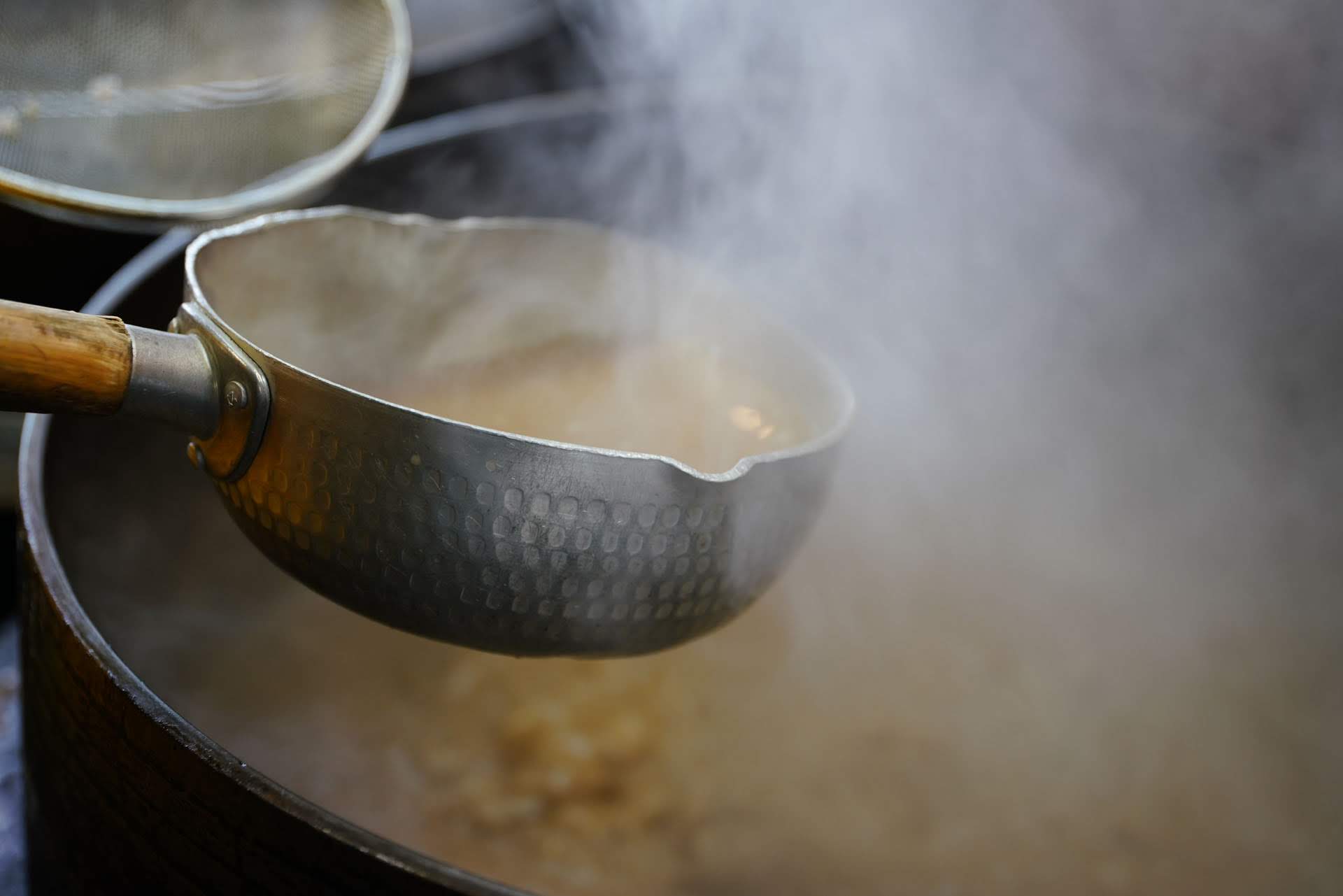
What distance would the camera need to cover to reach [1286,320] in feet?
3.78

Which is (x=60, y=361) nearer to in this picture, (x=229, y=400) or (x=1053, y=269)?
(x=229, y=400)

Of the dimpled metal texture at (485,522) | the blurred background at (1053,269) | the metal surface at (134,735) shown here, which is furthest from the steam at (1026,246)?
the dimpled metal texture at (485,522)

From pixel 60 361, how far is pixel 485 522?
0.61ft

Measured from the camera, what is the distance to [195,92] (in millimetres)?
1021

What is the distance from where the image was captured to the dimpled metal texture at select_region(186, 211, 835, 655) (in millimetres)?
509

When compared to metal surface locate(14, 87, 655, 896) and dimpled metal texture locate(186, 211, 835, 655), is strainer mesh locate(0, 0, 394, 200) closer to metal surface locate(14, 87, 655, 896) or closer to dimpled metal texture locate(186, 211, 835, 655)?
metal surface locate(14, 87, 655, 896)

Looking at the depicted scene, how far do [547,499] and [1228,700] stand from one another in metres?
0.88

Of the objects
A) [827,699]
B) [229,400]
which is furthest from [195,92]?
[827,699]

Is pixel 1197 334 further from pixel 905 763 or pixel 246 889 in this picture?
pixel 246 889

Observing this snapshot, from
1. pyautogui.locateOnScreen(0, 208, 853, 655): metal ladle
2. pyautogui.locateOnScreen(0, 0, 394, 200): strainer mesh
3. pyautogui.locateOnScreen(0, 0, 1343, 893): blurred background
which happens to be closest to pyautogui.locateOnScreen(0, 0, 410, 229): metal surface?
pyautogui.locateOnScreen(0, 0, 394, 200): strainer mesh

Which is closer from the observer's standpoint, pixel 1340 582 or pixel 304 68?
pixel 304 68

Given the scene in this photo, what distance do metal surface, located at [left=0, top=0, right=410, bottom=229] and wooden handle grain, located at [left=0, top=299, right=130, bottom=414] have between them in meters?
0.42

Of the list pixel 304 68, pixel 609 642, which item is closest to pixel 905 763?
pixel 609 642

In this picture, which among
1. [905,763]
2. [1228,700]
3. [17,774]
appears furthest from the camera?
[1228,700]
